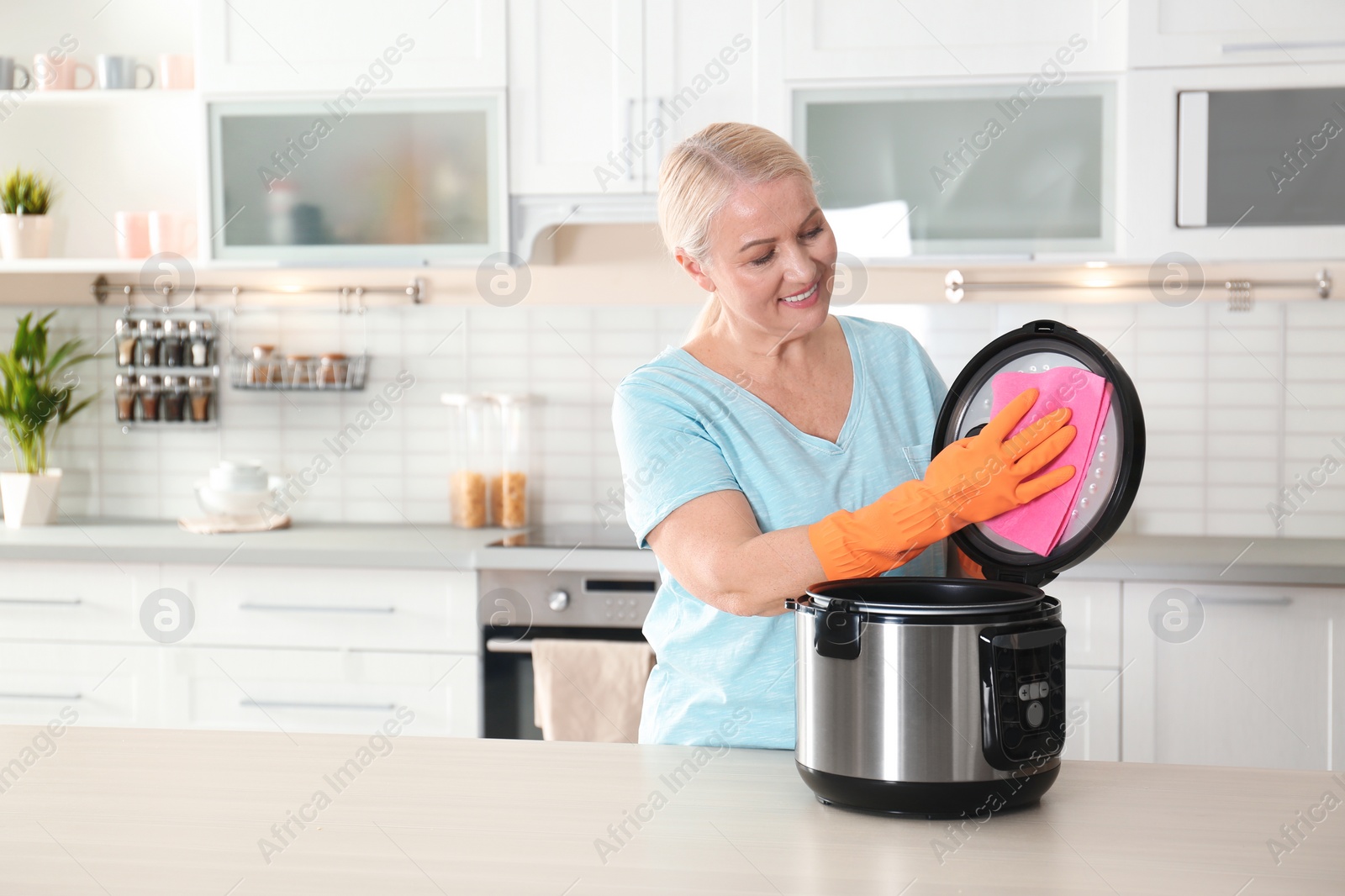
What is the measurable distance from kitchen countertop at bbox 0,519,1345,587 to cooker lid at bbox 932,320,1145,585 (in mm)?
1175

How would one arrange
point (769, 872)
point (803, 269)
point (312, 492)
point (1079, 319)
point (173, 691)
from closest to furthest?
point (769, 872)
point (803, 269)
point (173, 691)
point (1079, 319)
point (312, 492)

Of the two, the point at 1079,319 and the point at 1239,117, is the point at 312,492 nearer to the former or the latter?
the point at 1079,319

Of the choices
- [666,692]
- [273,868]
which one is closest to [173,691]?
[666,692]

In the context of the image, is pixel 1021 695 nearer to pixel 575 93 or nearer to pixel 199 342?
pixel 575 93

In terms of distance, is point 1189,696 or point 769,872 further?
point 1189,696

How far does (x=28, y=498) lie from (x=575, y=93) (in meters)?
1.60

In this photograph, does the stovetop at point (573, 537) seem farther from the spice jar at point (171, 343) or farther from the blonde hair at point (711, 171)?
the blonde hair at point (711, 171)

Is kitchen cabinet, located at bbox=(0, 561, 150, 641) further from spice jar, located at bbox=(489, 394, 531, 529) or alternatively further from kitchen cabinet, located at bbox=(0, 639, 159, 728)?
spice jar, located at bbox=(489, 394, 531, 529)

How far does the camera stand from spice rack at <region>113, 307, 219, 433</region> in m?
2.86

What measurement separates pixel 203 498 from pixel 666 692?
180cm

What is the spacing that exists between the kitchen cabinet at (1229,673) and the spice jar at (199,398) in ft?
7.02

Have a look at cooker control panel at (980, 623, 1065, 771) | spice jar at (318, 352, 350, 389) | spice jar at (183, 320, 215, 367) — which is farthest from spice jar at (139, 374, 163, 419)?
cooker control panel at (980, 623, 1065, 771)

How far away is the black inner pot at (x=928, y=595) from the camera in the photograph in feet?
2.85

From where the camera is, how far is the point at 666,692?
4.14ft
